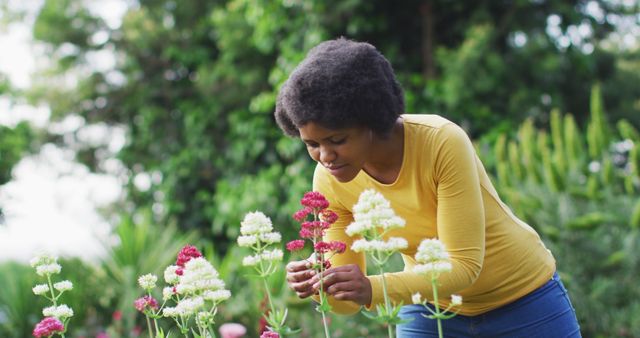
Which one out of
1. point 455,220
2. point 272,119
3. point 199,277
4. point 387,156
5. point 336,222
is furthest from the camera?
point 272,119

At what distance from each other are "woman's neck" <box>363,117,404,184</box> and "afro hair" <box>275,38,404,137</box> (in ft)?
0.20

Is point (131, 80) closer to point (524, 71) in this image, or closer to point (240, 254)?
point (240, 254)

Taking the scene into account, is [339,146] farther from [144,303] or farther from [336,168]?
[144,303]

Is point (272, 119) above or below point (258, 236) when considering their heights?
above

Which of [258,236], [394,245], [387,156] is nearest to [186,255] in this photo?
[258,236]

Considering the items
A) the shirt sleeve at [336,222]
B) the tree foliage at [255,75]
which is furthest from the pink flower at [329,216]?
the tree foliage at [255,75]

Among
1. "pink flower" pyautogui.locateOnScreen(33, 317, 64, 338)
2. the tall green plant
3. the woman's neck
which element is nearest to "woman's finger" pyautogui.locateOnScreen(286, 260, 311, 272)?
the woman's neck

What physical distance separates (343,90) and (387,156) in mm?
319

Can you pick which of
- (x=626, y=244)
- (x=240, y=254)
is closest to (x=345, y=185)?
A: (x=626, y=244)

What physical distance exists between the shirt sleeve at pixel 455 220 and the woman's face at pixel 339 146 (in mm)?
215

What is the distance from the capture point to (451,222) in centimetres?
195

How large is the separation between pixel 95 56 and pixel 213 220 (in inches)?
101

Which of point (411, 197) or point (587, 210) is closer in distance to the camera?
point (411, 197)

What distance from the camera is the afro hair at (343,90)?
1.92 m
